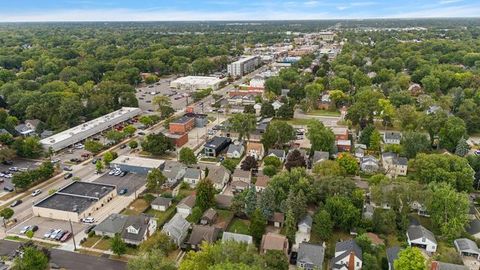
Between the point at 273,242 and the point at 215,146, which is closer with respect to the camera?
the point at 273,242

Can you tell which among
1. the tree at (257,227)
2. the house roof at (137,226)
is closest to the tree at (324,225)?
the tree at (257,227)

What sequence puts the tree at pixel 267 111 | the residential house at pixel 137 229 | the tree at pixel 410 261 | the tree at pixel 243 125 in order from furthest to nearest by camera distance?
1. the tree at pixel 267 111
2. the tree at pixel 243 125
3. the residential house at pixel 137 229
4. the tree at pixel 410 261

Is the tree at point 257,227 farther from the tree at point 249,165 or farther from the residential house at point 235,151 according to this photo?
the residential house at point 235,151

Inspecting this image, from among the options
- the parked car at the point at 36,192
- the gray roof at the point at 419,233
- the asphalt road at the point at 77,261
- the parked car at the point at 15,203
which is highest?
the gray roof at the point at 419,233

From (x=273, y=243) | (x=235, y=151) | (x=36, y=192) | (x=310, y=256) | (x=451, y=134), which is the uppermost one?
(x=451, y=134)

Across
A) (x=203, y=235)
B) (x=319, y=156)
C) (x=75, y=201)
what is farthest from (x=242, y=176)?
(x=75, y=201)

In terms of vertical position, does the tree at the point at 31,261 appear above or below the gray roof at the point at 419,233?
above

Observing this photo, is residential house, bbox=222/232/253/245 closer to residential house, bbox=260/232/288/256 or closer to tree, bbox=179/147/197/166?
residential house, bbox=260/232/288/256

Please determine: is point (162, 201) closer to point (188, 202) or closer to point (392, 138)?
point (188, 202)
